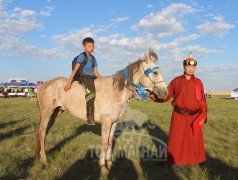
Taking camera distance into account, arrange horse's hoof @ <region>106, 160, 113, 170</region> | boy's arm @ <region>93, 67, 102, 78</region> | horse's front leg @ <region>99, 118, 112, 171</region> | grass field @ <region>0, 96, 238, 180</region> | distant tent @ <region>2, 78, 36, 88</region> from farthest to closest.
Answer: distant tent @ <region>2, 78, 36, 88</region> → boy's arm @ <region>93, 67, 102, 78</region> → horse's hoof @ <region>106, 160, 113, 170</region> → horse's front leg @ <region>99, 118, 112, 171</region> → grass field @ <region>0, 96, 238, 180</region>

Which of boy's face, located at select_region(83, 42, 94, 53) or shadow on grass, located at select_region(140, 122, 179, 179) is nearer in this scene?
shadow on grass, located at select_region(140, 122, 179, 179)

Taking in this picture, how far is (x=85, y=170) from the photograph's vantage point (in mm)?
6051

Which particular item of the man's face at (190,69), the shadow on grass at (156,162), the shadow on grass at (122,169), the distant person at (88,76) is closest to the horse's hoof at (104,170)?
the shadow on grass at (122,169)

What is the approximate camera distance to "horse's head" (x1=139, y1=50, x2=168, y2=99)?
18.9 feet

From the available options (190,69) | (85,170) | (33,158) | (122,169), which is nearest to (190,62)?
(190,69)

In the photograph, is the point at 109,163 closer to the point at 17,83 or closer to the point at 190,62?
the point at 190,62

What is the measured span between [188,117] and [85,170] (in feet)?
8.79

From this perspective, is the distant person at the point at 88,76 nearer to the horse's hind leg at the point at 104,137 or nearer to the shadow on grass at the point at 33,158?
the horse's hind leg at the point at 104,137

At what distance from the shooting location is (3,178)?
5.23 meters

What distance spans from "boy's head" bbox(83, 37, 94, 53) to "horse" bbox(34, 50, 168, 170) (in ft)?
2.50

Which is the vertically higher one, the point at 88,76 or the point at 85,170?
the point at 88,76

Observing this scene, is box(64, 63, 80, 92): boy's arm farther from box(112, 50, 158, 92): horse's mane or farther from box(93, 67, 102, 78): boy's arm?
box(112, 50, 158, 92): horse's mane

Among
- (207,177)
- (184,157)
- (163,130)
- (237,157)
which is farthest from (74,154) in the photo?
(163,130)

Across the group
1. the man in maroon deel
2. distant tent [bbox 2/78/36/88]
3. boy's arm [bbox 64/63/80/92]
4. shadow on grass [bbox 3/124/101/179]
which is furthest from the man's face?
distant tent [bbox 2/78/36/88]
